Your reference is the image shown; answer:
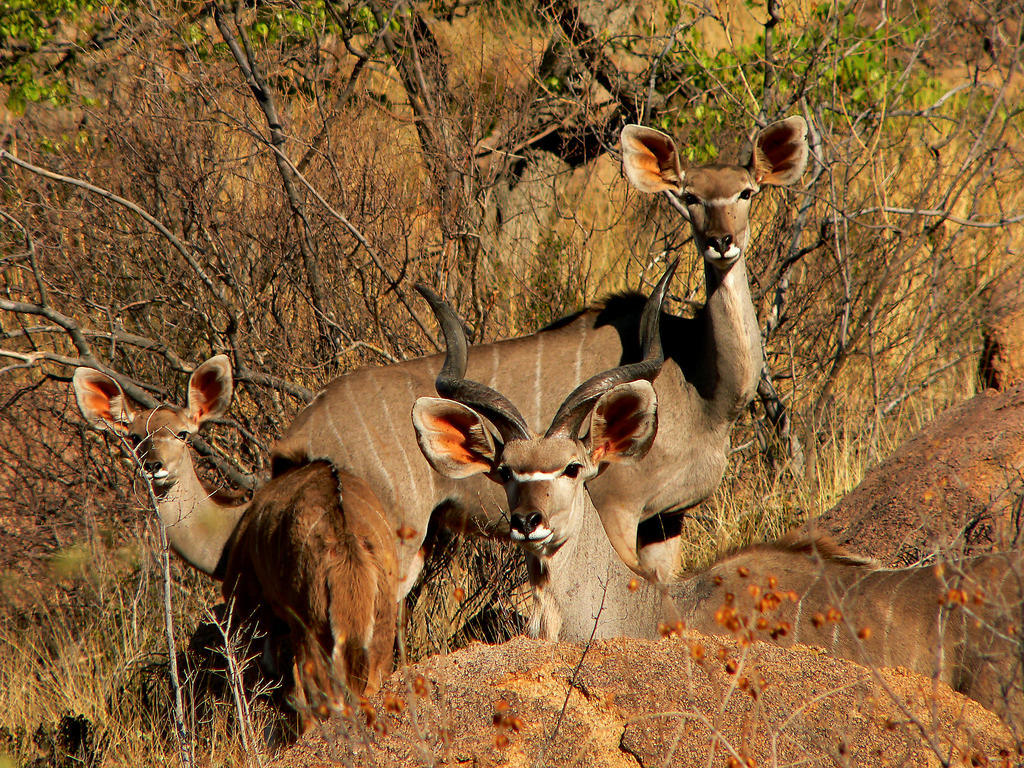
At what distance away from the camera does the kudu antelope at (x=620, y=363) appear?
4.26 metres

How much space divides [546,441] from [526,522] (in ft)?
1.17

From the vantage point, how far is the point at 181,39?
5.37m

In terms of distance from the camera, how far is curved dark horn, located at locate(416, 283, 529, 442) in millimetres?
3500

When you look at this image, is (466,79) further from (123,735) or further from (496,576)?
(123,735)

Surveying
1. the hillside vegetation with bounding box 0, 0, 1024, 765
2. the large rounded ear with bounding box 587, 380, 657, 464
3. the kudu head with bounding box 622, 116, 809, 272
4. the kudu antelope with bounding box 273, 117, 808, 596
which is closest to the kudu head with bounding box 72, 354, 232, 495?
the hillside vegetation with bounding box 0, 0, 1024, 765

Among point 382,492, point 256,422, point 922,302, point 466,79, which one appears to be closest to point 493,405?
point 382,492

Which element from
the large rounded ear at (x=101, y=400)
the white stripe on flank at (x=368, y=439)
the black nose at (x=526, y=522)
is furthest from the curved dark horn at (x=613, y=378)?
the large rounded ear at (x=101, y=400)

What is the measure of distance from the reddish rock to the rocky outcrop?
1093mm

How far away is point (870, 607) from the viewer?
3.46 meters

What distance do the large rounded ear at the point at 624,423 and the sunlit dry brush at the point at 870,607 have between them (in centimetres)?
49

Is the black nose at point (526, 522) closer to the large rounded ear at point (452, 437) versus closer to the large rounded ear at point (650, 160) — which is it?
the large rounded ear at point (452, 437)

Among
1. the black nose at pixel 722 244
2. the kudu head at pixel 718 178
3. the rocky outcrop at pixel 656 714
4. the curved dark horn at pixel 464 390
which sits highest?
the kudu head at pixel 718 178

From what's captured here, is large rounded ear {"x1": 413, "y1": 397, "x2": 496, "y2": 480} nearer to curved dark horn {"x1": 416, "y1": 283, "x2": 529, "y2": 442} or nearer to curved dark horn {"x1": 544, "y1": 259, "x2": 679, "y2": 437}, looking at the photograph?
curved dark horn {"x1": 416, "y1": 283, "x2": 529, "y2": 442}

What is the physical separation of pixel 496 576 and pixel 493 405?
1.29 metres
